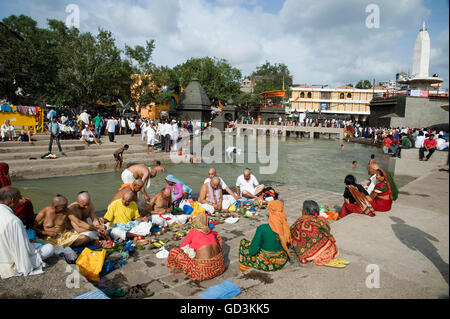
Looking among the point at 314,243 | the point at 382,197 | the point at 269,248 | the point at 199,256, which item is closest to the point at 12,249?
the point at 199,256

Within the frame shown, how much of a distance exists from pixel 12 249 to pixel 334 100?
60410mm

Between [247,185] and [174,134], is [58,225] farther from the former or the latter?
[174,134]

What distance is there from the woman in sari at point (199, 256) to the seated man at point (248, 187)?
4069 millimetres

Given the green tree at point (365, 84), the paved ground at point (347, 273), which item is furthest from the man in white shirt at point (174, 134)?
the green tree at point (365, 84)

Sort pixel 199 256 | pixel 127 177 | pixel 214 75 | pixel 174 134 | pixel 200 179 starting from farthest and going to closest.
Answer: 1. pixel 214 75
2. pixel 174 134
3. pixel 200 179
4. pixel 127 177
5. pixel 199 256

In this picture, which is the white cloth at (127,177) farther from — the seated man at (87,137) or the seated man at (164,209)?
the seated man at (87,137)

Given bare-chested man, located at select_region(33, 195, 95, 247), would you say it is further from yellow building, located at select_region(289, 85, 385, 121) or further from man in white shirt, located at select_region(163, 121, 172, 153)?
yellow building, located at select_region(289, 85, 385, 121)

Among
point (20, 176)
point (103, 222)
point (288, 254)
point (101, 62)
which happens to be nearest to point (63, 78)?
point (101, 62)

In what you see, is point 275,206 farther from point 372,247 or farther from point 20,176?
point 20,176

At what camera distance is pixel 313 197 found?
8711 millimetres

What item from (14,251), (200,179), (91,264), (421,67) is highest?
(421,67)

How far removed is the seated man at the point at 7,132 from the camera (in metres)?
12.9

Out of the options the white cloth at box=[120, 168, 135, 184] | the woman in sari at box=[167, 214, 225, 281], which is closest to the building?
the white cloth at box=[120, 168, 135, 184]

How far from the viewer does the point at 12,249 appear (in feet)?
11.1
